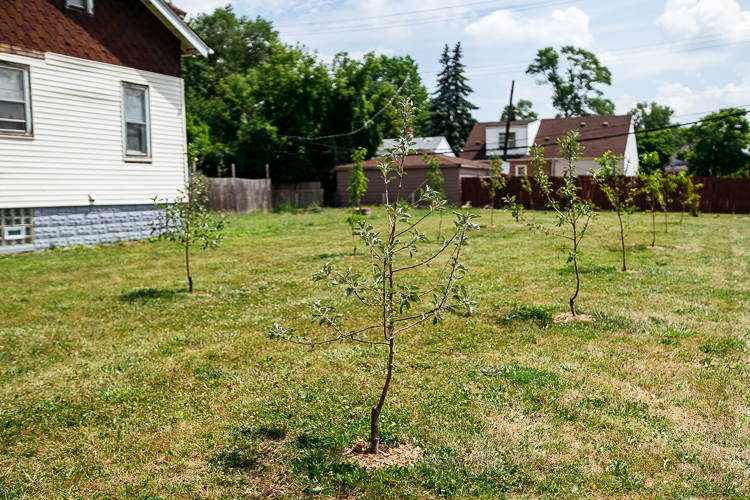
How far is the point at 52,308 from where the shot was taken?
7676 mm

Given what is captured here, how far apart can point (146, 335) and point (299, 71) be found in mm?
29339

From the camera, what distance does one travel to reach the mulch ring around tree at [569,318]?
265 inches

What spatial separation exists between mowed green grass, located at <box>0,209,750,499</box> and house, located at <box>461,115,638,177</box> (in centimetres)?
3277

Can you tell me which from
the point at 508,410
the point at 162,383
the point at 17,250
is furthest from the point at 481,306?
the point at 17,250

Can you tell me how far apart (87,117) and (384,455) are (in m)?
12.4

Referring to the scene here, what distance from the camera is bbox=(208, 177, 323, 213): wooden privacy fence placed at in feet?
81.5

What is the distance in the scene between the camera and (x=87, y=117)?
42.7 feet

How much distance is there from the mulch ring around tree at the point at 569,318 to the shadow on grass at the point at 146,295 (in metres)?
5.45

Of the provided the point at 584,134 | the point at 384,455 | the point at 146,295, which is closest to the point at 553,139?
the point at 584,134

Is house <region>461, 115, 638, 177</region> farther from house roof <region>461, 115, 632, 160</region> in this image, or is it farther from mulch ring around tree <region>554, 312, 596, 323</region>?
mulch ring around tree <region>554, 312, 596, 323</region>

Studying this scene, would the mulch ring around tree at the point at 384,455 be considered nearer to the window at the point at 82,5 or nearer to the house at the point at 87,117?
the house at the point at 87,117

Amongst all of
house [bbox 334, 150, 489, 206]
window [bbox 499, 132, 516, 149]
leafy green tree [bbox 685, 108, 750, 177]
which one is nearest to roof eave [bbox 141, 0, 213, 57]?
house [bbox 334, 150, 489, 206]

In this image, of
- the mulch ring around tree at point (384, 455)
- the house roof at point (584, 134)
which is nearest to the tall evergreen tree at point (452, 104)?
the house roof at point (584, 134)

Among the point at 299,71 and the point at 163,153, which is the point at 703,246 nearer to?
the point at 163,153
